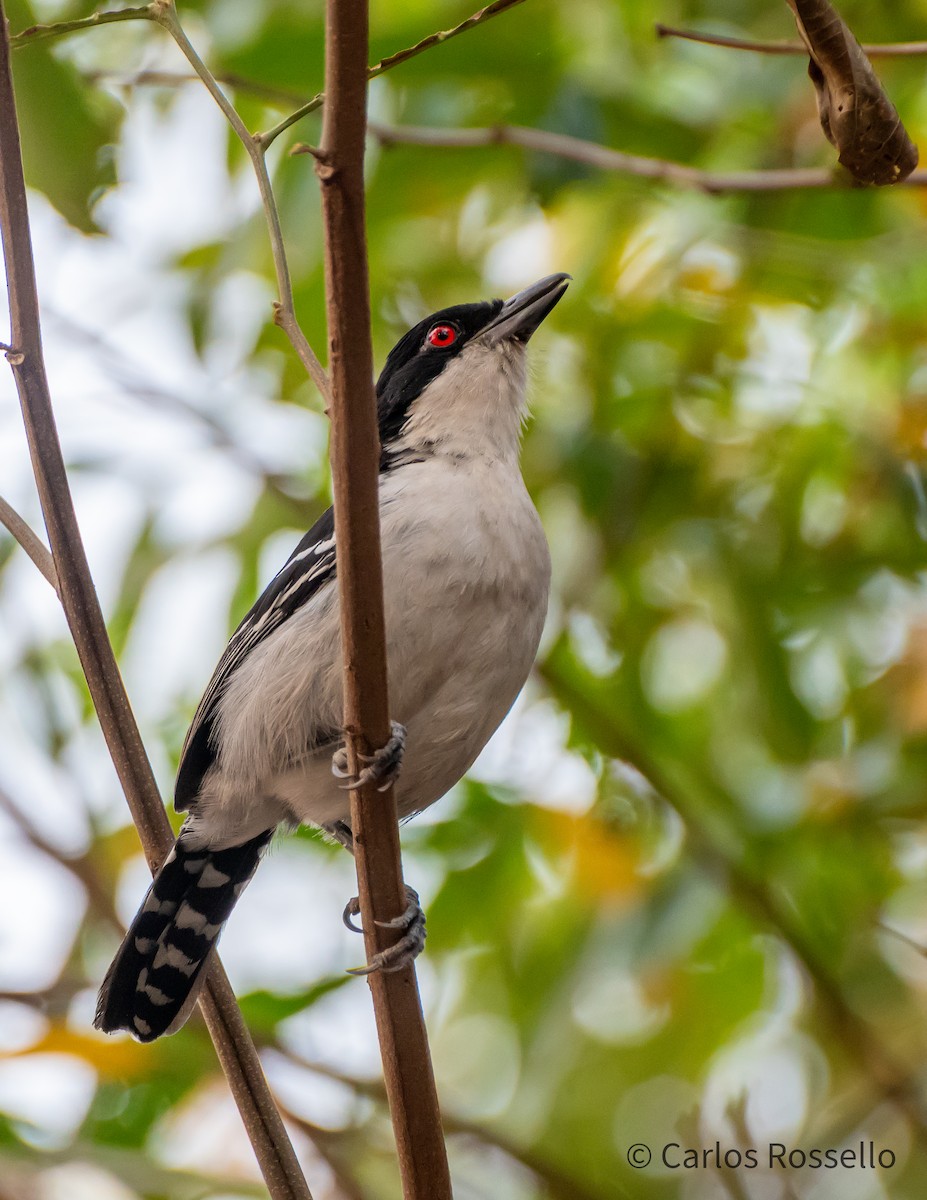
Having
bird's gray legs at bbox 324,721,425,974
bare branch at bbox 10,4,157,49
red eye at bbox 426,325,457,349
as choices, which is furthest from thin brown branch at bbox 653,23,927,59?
bird's gray legs at bbox 324,721,425,974

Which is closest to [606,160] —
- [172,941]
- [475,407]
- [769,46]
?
[769,46]

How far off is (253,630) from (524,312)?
4.57 ft

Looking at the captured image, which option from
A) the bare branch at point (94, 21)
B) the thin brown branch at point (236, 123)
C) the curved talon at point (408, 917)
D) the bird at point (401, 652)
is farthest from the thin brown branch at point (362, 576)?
the bare branch at point (94, 21)

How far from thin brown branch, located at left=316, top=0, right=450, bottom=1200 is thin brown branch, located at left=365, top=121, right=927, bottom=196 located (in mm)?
1932

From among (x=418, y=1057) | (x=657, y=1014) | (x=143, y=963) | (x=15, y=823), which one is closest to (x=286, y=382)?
(x=15, y=823)

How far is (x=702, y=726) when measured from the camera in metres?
5.22

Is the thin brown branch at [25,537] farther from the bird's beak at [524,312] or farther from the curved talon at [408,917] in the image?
the bird's beak at [524,312]

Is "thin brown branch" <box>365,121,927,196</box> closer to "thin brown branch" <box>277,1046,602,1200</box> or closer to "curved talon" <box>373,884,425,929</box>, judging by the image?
"curved talon" <box>373,884,425,929</box>

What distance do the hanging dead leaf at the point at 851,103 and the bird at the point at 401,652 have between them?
1396mm

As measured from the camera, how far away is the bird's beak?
443 centimetres

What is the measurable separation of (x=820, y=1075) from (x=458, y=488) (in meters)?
2.86

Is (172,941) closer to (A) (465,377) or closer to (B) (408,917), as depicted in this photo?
(B) (408,917)

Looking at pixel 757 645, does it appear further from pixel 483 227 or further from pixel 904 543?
pixel 483 227

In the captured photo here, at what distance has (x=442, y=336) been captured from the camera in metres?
4.59
